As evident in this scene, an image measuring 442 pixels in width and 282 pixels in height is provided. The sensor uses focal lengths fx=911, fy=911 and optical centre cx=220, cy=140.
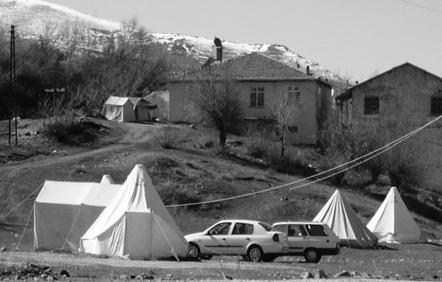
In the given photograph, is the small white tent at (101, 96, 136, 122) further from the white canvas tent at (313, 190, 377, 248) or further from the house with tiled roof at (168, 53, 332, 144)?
the white canvas tent at (313, 190, 377, 248)

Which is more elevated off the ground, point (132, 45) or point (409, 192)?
point (132, 45)

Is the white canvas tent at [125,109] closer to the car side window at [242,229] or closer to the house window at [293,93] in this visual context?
the house window at [293,93]

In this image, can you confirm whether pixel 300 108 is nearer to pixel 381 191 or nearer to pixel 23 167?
pixel 381 191

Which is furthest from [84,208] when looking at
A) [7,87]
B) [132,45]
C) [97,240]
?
[132,45]

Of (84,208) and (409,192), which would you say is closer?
(84,208)

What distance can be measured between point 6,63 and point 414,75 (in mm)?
39680

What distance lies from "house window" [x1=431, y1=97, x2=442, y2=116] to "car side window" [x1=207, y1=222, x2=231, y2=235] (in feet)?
138

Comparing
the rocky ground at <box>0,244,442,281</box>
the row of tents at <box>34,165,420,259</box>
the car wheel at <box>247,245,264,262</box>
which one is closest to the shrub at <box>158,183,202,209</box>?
the row of tents at <box>34,165,420,259</box>

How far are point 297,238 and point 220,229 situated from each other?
121 inches

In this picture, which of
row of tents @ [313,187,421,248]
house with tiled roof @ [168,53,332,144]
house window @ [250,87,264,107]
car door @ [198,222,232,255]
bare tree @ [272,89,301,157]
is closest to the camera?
car door @ [198,222,232,255]

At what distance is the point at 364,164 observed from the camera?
66.2 m

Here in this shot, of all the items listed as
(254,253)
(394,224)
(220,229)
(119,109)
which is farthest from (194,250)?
(119,109)

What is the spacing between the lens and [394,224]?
50.7m

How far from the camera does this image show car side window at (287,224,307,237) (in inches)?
1428
